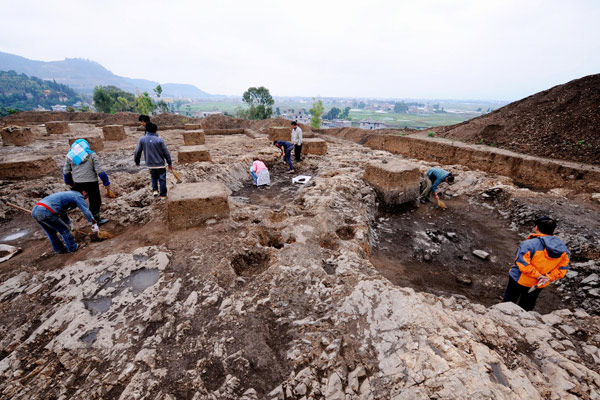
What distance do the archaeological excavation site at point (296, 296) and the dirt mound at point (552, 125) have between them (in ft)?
7.09

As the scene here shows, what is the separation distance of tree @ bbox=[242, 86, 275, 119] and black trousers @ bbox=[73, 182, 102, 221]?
41.6m

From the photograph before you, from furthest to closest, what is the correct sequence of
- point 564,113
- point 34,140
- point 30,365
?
1. point 34,140
2. point 564,113
3. point 30,365

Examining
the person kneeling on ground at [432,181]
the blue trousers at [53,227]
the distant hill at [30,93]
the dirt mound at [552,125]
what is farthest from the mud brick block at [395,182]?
the distant hill at [30,93]

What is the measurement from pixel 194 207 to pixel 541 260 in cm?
469

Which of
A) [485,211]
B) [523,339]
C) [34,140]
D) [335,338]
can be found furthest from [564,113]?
[34,140]

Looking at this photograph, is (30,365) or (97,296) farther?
(97,296)

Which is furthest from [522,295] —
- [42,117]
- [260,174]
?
[42,117]

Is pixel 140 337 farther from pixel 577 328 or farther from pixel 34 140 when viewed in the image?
pixel 34 140

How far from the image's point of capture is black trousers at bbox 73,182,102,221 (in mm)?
4090

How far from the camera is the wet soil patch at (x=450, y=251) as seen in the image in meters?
3.91

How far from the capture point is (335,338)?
2238mm

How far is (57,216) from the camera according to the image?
343 centimetres

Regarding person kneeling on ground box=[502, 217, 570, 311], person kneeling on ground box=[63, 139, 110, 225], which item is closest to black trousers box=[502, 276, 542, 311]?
person kneeling on ground box=[502, 217, 570, 311]

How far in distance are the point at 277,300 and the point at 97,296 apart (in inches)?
78.0
